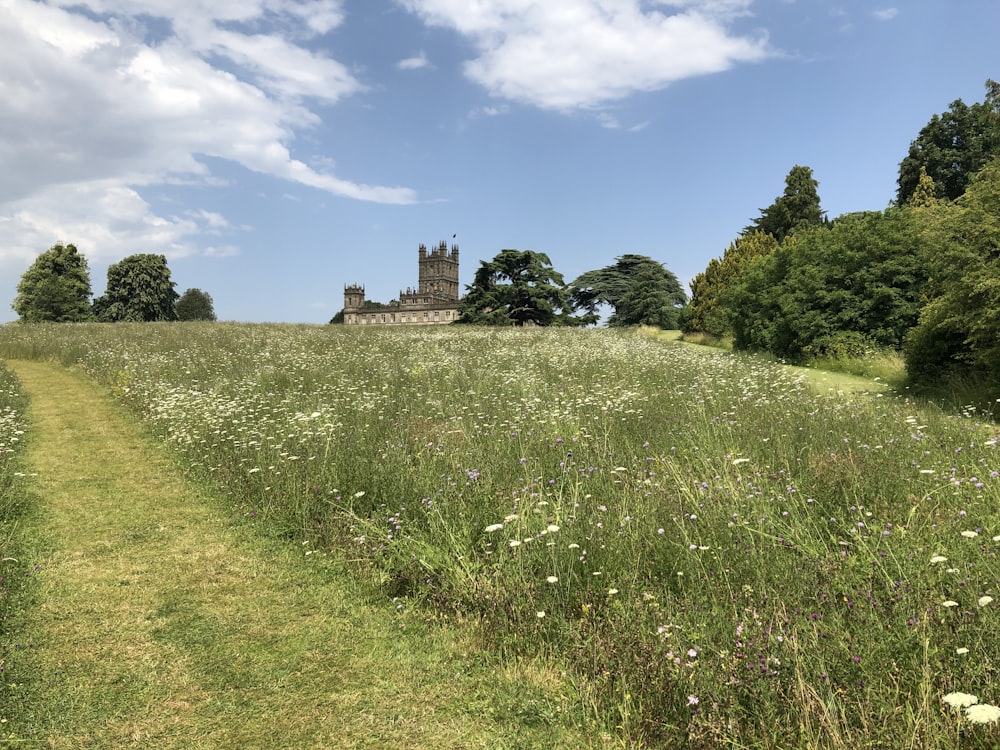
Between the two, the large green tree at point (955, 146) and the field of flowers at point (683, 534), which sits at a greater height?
the large green tree at point (955, 146)

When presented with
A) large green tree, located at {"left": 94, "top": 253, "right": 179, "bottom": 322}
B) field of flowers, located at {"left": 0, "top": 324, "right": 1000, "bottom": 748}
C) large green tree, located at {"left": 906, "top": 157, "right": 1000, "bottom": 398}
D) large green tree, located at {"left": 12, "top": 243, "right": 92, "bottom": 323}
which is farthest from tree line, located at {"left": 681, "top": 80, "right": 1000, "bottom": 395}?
large green tree, located at {"left": 94, "top": 253, "right": 179, "bottom": 322}

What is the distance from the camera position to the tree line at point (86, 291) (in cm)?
5634

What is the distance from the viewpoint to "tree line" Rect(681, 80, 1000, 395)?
1214 centimetres

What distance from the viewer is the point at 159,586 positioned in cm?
497

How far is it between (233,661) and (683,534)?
3.35m

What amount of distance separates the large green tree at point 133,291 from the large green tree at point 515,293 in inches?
1651

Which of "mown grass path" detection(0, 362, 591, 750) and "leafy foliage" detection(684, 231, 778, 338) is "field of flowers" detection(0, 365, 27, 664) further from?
"leafy foliage" detection(684, 231, 778, 338)

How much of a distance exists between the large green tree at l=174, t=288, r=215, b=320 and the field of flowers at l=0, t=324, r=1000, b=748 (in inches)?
3725

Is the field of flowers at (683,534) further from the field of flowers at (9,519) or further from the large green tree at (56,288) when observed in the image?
the large green tree at (56,288)

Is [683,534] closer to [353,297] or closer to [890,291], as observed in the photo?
[890,291]

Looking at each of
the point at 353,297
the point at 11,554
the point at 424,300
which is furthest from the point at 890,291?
the point at 353,297

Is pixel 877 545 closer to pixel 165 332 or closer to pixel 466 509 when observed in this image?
pixel 466 509

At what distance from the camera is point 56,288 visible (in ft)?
184

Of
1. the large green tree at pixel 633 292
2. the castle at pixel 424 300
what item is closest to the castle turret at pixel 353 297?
the castle at pixel 424 300
